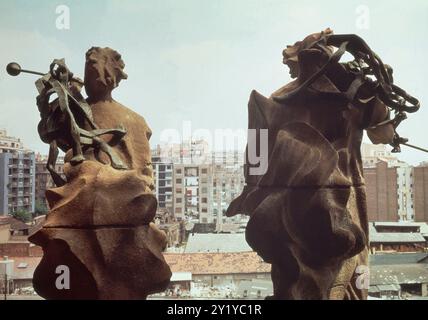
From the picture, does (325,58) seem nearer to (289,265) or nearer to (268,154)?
(268,154)

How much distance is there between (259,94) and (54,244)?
6.78 ft

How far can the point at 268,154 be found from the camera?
3.98 m

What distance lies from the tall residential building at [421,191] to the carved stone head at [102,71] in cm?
488

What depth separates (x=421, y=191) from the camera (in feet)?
24.3

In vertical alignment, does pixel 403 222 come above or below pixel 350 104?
below

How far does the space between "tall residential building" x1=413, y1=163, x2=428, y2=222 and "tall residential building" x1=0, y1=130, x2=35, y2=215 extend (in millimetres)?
5495

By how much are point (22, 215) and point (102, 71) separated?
308 centimetres

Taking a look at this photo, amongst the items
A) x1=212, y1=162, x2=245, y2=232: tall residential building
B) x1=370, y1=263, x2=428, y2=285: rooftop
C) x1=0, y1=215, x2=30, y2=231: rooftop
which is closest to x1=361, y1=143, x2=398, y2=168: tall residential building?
x1=370, y1=263, x2=428, y2=285: rooftop

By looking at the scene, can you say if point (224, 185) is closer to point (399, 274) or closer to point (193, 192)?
point (193, 192)

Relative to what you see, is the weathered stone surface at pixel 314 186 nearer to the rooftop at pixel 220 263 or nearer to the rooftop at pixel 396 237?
the rooftop at pixel 220 263

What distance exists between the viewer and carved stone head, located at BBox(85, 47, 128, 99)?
3883 mm

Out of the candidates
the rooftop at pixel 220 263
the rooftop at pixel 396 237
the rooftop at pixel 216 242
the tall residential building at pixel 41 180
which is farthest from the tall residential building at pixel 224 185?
the rooftop at pixel 396 237

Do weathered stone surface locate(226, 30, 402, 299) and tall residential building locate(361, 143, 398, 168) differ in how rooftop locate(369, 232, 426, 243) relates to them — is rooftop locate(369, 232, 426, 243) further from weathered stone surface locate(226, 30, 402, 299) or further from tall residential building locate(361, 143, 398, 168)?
weathered stone surface locate(226, 30, 402, 299)
